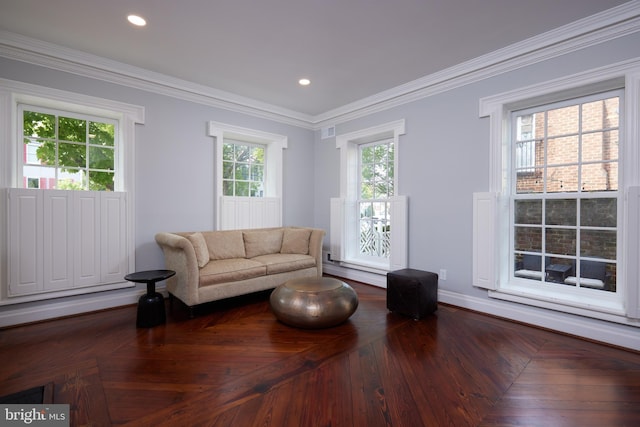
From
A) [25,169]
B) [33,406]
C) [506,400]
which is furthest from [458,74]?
[25,169]

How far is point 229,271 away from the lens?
3.41 m

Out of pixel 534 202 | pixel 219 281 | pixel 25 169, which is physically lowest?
pixel 219 281

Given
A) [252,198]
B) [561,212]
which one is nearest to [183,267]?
[252,198]

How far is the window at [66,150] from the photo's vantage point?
3.14m

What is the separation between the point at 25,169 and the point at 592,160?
5.53 m

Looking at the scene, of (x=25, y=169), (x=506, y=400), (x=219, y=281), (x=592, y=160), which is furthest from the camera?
(x=219, y=281)

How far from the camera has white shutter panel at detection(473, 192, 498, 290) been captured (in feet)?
10.5

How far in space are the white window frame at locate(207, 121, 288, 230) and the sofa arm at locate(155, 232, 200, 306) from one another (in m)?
0.94

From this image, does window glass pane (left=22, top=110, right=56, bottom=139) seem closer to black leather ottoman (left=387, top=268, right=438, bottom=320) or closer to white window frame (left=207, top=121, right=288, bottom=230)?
white window frame (left=207, top=121, right=288, bottom=230)

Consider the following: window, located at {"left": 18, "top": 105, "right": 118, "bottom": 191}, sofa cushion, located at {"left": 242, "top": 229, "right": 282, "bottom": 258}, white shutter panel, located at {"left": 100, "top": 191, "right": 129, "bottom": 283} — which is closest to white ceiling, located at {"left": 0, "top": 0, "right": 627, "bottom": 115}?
window, located at {"left": 18, "top": 105, "right": 118, "bottom": 191}

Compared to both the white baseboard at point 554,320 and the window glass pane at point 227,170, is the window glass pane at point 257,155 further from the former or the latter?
the white baseboard at point 554,320

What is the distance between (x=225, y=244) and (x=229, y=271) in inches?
25.8

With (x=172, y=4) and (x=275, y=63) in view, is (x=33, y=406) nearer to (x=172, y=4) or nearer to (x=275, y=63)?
(x=172, y=4)

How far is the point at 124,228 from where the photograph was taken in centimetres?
349
